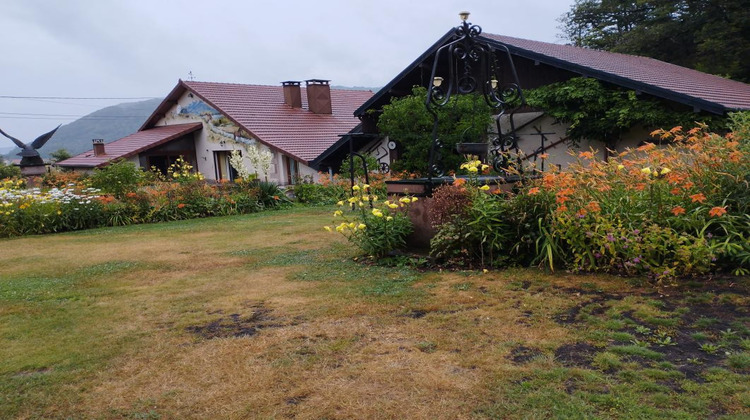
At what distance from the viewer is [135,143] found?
26375 mm

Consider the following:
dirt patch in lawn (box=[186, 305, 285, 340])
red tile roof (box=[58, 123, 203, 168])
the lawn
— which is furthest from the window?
dirt patch in lawn (box=[186, 305, 285, 340])

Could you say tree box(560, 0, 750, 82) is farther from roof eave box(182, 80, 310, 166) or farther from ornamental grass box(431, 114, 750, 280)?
ornamental grass box(431, 114, 750, 280)

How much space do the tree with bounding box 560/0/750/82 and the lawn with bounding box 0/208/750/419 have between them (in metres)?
24.9

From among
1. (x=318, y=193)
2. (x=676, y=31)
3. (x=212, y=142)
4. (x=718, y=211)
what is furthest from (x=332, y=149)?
(x=676, y=31)

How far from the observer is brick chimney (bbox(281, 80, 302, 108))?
2666 cm

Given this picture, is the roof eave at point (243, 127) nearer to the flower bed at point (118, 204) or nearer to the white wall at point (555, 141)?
the flower bed at point (118, 204)

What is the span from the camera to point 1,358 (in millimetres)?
4031

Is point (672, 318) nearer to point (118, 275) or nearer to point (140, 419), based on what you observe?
point (140, 419)

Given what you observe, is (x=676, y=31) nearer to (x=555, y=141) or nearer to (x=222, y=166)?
(x=555, y=141)

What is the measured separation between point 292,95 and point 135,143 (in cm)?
799

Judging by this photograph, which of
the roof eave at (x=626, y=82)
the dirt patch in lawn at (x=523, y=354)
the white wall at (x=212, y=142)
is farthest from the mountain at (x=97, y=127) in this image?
the dirt patch in lawn at (x=523, y=354)

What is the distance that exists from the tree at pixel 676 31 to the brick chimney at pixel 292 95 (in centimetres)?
1684

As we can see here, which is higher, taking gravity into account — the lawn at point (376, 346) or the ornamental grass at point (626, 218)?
the ornamental grass at point (626, 218)

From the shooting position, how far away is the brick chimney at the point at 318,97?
26516 millimetres
